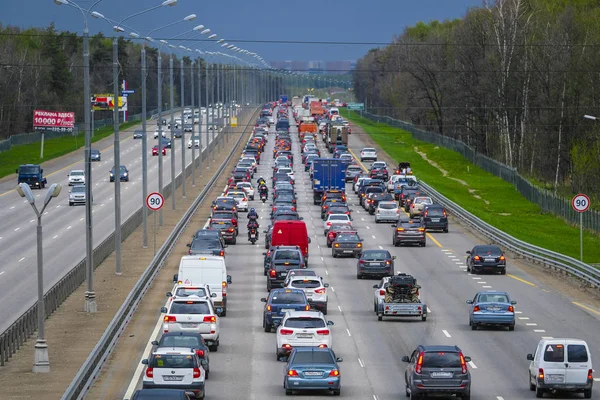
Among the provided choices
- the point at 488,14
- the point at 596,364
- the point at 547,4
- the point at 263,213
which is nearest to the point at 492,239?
the point at 263,213

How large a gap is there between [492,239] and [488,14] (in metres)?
67.0

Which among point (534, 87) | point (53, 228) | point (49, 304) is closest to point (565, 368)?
point (49, 304)

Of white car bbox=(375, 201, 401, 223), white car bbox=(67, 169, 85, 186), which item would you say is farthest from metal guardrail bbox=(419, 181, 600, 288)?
white car bbox=(67, 169, 85, 186)

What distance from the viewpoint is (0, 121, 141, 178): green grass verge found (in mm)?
129125

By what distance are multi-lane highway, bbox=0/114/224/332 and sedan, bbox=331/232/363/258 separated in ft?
37.6

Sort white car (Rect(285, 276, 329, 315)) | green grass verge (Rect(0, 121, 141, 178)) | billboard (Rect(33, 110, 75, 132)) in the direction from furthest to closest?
billboard (Rect(33, 110, 75, 132)) < green grass verge (Rect(0, 121, 141, 178)) < white car (Rect(285, 276, 329, 315))

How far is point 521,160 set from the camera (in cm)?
12375

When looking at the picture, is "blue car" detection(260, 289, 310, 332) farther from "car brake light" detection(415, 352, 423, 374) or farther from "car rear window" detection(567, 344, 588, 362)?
"car rear window" detection(567, 344, 588, 362)

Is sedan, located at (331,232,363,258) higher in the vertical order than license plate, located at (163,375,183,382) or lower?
lower

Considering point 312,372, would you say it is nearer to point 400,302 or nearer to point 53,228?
point 400,302

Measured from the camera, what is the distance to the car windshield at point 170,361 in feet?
95.9

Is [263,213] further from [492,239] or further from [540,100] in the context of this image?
[540,100]

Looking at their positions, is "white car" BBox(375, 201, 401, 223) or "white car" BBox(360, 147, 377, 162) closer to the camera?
"white car" BBox(375, 201, 401, 223)

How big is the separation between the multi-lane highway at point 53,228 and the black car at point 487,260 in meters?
16.6
